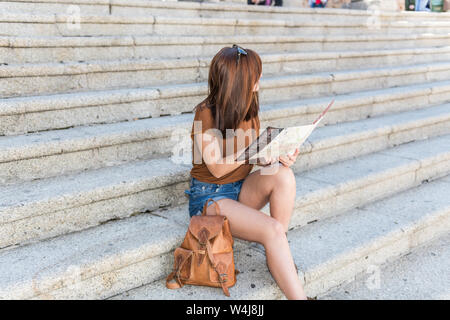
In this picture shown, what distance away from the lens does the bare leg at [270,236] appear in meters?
2.41

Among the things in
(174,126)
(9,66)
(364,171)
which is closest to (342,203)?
(364,171)

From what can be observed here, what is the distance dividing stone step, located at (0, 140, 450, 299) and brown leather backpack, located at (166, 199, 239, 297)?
12 cm

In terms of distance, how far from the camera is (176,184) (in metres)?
3.06

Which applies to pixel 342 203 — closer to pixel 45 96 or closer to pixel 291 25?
pixel 45 96

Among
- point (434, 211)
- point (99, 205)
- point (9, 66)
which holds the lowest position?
point (434, 211)

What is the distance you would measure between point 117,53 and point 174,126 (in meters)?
1.16

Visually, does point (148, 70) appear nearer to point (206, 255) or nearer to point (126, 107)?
point (126, 107)

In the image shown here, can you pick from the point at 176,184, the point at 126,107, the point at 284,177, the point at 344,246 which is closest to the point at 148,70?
the point at 126,107

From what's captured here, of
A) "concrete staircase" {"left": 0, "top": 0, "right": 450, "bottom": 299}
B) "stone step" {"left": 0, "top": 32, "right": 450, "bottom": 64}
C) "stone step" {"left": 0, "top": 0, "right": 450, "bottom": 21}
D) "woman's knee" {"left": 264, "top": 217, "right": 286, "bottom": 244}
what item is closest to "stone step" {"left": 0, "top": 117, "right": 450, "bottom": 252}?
"concrete staircase" {"left": 0, "top": 0, "right": 450, "bottom": 299}

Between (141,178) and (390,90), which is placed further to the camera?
(390,90)

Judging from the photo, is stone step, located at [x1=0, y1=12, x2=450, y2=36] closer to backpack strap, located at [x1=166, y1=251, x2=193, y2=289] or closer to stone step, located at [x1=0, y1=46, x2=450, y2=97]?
stone step, located at [x1=0, y1=46, x2=450, y2=97]

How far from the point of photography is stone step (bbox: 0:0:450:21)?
440 centimetres

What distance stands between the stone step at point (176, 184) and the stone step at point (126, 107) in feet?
0.77

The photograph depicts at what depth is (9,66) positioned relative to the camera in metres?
3.35
